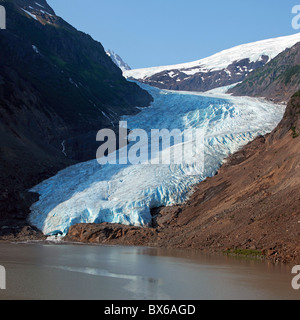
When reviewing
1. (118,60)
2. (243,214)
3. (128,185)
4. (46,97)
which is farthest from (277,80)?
(118,60)

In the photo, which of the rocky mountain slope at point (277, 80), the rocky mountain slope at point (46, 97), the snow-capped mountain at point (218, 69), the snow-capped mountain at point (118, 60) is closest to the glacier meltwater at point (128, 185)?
the rocky mountain slope at point (46, 97)

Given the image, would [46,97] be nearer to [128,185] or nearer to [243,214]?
[128,185]

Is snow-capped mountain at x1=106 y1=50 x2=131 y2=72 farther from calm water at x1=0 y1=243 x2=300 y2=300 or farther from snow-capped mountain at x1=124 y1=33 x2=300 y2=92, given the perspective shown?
calm water at x1=0 y1=243 x2=300 y2=300

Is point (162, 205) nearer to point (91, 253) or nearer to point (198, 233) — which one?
point (198, 233)

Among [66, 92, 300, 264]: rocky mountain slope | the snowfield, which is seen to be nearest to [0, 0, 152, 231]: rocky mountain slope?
[66, 92, 300, 264]: rocky mountain slope

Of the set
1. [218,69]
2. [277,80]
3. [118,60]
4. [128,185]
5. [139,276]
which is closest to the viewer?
[139,276]
